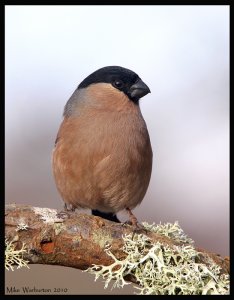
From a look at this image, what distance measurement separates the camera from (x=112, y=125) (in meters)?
4.40

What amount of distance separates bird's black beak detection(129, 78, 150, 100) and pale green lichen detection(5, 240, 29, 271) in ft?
6.61

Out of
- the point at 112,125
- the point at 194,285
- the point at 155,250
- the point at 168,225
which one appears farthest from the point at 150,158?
the point at 194,285

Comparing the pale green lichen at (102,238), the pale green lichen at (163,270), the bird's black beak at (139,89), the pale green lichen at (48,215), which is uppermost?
the bird's black beak at (139,89)

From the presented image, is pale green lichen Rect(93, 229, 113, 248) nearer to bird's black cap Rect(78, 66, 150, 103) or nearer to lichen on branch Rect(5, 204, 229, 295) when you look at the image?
lichen on branch Rect(5, 204, 229, 295)

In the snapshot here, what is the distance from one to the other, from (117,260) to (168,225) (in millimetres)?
843

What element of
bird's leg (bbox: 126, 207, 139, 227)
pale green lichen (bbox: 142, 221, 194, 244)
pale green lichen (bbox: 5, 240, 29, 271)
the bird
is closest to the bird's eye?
the bird

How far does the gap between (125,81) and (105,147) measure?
77 cm

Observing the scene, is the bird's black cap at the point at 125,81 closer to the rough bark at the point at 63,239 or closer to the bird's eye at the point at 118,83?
the bird's eye at the point at 118,83

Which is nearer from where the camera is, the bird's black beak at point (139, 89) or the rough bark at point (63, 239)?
the rough bark at point (63, 239)

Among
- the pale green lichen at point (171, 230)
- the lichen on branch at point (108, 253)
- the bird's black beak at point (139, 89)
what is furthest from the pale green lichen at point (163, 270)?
the bird's black beak at point (139, 89)

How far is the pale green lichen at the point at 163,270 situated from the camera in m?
3.04

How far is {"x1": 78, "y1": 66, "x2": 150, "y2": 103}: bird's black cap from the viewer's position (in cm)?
464

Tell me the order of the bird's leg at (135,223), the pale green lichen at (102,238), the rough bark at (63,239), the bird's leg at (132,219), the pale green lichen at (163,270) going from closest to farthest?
1. the pale green lichen at (163,270)
2. the rough bark at (63,239)
3. the pale green lichen at (102,238)
4. the bird's leg at (135,223)
5. the bird's leg at (132,219)
